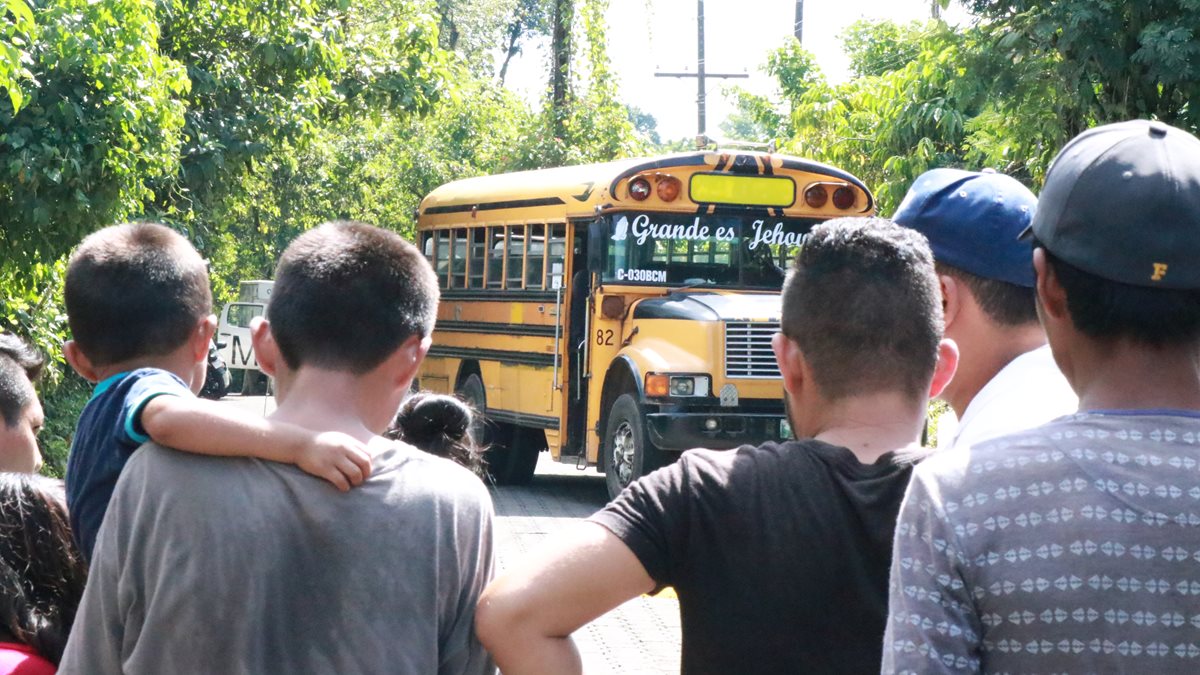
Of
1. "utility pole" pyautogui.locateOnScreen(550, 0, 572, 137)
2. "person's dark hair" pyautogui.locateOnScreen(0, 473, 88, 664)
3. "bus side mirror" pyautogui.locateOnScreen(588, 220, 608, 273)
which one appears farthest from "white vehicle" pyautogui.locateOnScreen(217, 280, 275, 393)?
"person's dark hair" pyautogui.locateOnScreen(0, 473, 88, 664)

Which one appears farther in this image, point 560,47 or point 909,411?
point 560,47

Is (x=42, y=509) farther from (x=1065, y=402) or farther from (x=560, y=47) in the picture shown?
(x=560, y=47)

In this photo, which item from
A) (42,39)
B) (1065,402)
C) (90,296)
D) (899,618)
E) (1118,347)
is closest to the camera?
(899,618)

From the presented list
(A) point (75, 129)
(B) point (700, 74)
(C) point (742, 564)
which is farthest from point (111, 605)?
(B) point (700, 74)

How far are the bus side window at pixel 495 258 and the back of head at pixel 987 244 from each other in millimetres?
12257

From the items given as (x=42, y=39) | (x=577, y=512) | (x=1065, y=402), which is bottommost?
(x=577, y=512)

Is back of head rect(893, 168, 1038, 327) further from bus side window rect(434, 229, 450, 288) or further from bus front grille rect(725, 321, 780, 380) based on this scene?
bus side window rect(434, 229, 450, 288)

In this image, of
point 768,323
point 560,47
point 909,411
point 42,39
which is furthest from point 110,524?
point 560,47

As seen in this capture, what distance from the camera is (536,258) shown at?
47.4 ft

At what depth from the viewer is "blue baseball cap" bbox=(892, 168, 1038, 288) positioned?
9.73 ft

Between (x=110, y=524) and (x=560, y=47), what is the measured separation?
25.2 metres

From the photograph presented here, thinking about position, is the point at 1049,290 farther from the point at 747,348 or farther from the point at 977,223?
the point at 747,348

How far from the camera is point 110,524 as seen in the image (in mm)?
2396

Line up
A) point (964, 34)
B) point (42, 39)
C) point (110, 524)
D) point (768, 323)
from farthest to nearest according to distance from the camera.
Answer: point (768, 323), point (964, 34), point (42, 39), point (110, 524)
